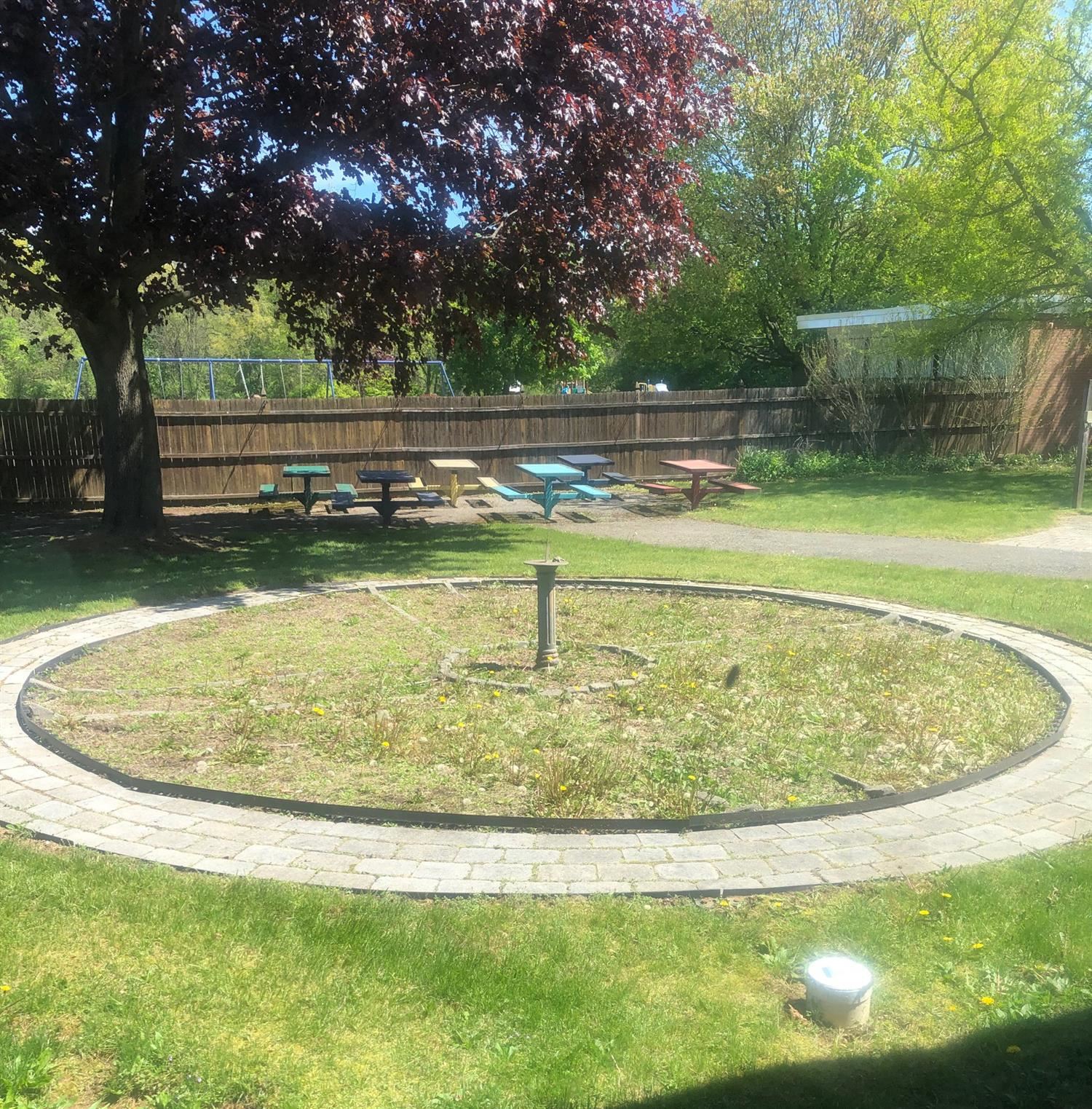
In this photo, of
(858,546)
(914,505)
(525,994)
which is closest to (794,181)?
(914,505)

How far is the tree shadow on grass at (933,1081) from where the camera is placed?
2.34 metres

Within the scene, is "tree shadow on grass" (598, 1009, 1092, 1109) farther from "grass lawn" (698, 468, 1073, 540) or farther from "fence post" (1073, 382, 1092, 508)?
"fence post" (1073, 382, 1092, 508)

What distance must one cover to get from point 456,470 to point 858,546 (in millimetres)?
7718

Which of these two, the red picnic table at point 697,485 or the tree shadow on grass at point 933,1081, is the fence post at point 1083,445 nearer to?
the red picnic table at point 697,485

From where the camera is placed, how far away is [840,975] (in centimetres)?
264

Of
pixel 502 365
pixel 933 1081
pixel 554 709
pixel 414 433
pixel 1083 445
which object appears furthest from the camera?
pixel 502 365

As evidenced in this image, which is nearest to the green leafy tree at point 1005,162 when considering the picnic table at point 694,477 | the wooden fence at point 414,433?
the wooden fence at point 414,433

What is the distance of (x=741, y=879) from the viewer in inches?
137

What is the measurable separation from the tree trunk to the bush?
1139 cm

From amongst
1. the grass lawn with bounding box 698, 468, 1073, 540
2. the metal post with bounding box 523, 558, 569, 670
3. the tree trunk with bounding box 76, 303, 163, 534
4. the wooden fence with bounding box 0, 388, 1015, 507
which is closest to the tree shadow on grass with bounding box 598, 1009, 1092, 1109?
the metal post with bounding box 523, 558, 569, 670

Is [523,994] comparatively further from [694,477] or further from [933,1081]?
[694,477]

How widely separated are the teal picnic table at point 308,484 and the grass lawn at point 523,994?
426 inches

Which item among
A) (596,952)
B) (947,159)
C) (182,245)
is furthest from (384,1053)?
(947,159)

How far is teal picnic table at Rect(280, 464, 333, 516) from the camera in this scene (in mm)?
14211
